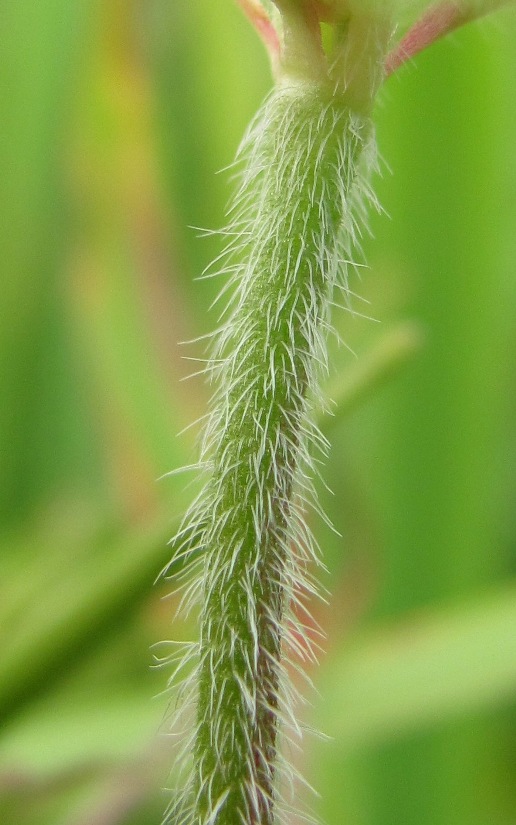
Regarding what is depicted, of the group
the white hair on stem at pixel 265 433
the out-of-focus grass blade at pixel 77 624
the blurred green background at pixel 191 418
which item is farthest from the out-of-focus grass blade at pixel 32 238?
the white hair on stem at pixel 265 433

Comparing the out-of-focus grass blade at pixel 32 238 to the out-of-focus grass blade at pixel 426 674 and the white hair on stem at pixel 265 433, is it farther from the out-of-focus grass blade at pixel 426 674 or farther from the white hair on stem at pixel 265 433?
the white hair on stem at pixel 265 433

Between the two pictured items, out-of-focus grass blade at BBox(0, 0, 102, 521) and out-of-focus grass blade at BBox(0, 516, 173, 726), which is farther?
out-of-focus grass blade at BBox(0, 0, 102, 521)

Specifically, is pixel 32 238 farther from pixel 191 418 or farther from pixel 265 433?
pixel 265 433

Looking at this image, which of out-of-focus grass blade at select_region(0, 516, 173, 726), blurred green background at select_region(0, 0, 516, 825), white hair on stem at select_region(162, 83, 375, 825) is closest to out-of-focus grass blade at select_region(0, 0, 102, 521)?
blurred green background at select_region(0, 0, 516, 825)

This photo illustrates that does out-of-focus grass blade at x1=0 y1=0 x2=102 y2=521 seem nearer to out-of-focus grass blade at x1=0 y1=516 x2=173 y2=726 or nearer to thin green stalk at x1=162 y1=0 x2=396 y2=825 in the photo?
out-of-focus grass blade at x1=0 y1=516 x2=173 y2=726

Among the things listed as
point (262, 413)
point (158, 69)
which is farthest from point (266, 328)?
point (158, 69)

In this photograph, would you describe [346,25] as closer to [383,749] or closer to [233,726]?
[233,726]
